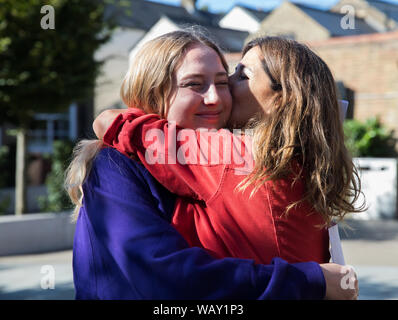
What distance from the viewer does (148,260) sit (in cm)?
132

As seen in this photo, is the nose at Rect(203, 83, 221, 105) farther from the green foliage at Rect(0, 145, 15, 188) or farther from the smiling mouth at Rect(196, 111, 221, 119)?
the green foliage at Rect(0, 145, 15, 188)

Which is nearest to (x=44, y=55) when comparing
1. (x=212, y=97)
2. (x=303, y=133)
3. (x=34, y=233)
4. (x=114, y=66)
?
(x=34, y=233)

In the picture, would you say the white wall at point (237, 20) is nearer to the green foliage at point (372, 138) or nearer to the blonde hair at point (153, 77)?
the green foliage at point (372, 138)

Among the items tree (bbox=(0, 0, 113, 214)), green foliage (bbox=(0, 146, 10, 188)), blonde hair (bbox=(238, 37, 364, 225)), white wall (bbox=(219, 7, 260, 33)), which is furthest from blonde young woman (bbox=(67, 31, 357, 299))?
green foliage (bbox=(0, 146, 10, 188))

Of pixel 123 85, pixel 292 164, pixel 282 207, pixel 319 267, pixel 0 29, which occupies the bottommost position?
pixel 319 267

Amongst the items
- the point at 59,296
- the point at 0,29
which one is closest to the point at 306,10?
the point at 0,29

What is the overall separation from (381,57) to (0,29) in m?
7.93

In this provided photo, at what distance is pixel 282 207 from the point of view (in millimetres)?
1471

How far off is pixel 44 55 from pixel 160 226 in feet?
22.7

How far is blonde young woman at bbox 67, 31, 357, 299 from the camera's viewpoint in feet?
4.33

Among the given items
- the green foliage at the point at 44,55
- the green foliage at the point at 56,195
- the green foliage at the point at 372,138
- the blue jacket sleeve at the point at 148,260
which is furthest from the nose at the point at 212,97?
the green foliage at the point at 372,138

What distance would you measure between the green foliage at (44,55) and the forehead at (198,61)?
628 cm

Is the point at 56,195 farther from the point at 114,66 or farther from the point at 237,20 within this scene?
the point at 114,66
